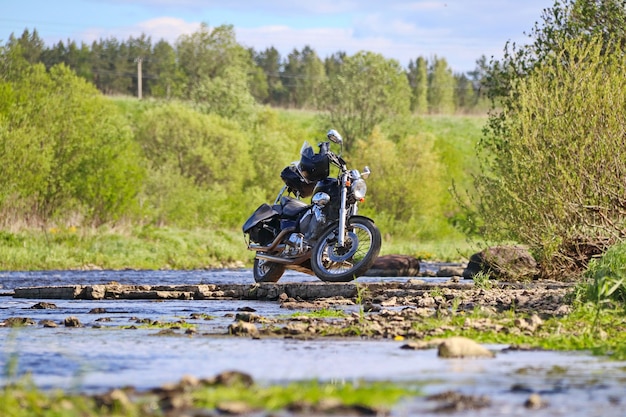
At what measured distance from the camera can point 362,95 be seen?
2886 inches

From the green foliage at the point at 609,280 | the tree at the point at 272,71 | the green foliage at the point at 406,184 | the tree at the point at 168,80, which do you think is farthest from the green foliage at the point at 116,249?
the tree at the point at 272,71

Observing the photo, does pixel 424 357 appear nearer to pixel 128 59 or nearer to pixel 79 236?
pixel 79 236

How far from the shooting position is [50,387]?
6.79 m

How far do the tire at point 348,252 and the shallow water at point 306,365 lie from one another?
4075 millimetres

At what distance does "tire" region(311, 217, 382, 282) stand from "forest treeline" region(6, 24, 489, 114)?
62.9m

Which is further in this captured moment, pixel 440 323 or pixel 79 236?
pixel 79 236

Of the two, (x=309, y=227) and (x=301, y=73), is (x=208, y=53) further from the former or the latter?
(x=309, y=227)

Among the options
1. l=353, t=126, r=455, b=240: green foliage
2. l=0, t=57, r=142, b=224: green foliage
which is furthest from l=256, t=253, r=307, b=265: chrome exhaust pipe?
l=353, t=126, r=455, b=240: green foliage

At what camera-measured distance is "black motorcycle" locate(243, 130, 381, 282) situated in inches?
598

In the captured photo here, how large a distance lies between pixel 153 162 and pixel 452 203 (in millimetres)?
18201

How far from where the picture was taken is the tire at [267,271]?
17047 mm

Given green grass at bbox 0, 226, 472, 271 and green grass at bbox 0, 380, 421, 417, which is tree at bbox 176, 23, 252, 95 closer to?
green grass at bbox 0, 226, 472, 271

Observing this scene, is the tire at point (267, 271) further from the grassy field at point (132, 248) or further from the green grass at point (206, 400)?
the green grass at point (206, 400)

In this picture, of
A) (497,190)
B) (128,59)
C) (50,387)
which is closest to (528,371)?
(50,387)
